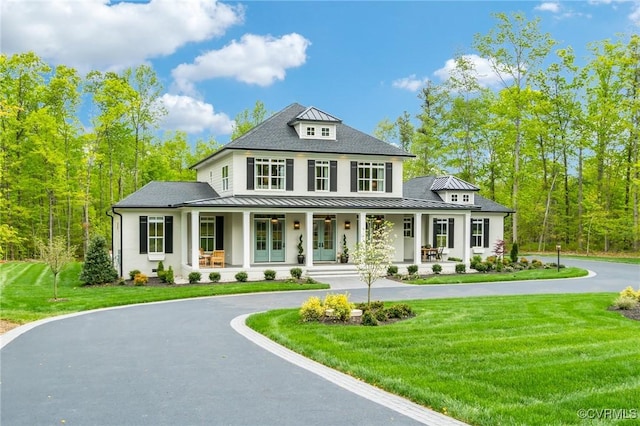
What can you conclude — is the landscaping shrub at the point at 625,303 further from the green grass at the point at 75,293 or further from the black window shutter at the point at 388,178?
the black window shutter at the point at 388,178

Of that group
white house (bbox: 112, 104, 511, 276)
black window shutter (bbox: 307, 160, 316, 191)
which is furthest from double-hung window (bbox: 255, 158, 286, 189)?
black window shutter (bbox: 307, 160, 316, 191)

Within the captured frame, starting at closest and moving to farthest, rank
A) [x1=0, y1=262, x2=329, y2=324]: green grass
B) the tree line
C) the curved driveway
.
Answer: the curved driveway
[x1=0, y1=262, x2=329, y2=324]: green grass
the tree line

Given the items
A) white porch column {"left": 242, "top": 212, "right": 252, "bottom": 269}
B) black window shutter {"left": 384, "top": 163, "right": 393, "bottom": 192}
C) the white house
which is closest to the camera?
white porch column {"left": 242, "top": 212, "right": 252, "bottom": 269}

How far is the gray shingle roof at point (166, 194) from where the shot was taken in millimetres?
21953

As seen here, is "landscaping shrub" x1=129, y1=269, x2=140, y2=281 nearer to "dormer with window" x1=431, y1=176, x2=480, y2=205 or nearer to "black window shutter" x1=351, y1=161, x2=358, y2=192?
"black window shutter" x1=351, y1=161, x2=358, y2=192

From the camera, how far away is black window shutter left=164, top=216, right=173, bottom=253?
22.1 meters

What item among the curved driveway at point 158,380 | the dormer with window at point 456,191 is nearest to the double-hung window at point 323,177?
the dormer with window at point 456,191

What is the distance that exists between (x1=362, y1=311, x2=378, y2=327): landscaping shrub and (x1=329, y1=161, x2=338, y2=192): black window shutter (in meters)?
13.4

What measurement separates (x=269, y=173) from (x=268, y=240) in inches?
122

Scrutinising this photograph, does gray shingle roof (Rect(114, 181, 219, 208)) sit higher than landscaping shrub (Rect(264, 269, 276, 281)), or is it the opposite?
gray shingle roof (Rect(114, 181, 219, 208))

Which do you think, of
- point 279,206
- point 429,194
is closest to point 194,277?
point 279,206

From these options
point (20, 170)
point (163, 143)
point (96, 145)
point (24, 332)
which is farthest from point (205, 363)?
point (163, 143)

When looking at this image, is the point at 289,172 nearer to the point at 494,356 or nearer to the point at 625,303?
the point at 625,303

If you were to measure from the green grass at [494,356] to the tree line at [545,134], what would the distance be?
23.2 m
